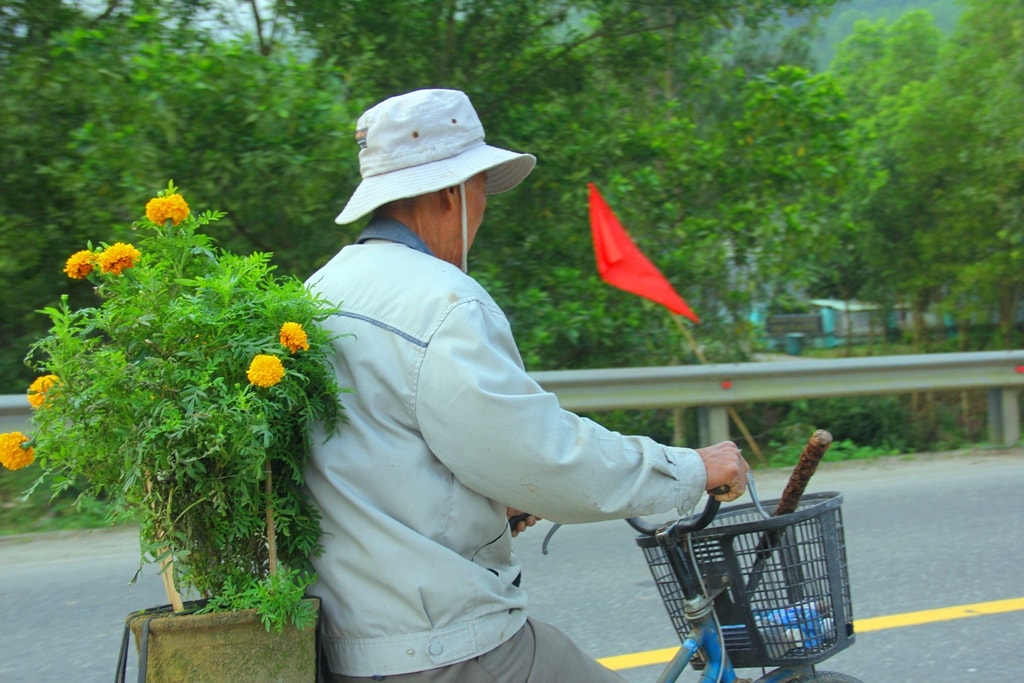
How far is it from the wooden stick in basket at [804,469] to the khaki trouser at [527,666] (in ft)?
1.80

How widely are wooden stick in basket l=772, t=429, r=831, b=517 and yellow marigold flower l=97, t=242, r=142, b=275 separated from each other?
1.34m

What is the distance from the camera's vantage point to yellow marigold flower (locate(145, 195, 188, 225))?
1829mm

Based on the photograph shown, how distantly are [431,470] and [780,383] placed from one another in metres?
6.39

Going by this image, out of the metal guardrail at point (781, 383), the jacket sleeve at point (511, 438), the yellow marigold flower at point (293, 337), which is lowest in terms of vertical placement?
the metal guardrail at point (781, 383)

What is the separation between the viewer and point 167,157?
745 centimetres

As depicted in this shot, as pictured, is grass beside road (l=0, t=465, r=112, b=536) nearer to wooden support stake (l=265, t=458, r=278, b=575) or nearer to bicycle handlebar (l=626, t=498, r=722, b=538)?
bicycle handlebar (l=626, t=498, r=722, b=538)

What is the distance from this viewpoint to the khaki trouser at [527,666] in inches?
71.3

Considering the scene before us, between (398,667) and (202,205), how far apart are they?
6.14 m

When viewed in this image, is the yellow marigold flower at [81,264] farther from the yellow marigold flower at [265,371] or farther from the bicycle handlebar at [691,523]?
the bicycle handlebar at [691,523]

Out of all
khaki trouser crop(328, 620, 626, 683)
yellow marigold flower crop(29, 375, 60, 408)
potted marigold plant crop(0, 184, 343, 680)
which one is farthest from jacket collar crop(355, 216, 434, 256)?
khaki trouser crop(328, 620, 626, 683)

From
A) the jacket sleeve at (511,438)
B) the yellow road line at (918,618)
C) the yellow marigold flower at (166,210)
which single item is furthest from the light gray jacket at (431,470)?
the yellow road line at (918,618)

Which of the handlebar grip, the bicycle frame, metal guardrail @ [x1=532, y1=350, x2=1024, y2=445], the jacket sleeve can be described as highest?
the jacket sleeve

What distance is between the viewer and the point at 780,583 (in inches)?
87.4

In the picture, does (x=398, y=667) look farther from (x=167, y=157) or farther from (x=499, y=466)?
(x=167, y=157)
